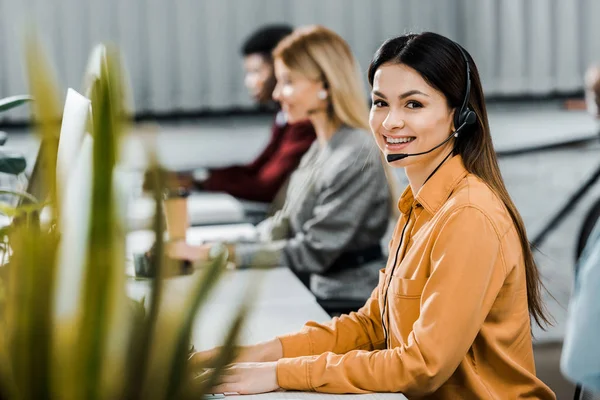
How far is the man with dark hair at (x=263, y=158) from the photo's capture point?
336 cm

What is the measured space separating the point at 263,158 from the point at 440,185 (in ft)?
8.32

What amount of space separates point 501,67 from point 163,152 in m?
6.21

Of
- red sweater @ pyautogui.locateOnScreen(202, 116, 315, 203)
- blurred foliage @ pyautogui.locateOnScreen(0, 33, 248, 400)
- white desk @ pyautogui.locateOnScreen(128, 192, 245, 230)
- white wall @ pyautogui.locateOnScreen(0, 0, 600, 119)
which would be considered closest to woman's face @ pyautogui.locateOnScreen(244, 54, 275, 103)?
red sweater @ pyautogui.locateOnScreen(202, 116, 315, 203)

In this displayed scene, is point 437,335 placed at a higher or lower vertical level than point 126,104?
lower

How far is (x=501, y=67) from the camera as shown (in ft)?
20.9

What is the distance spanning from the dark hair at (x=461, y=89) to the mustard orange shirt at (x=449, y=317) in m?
0.04

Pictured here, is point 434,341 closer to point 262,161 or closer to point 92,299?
point 92,299

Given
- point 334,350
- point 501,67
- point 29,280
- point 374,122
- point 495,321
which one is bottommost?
point 501,67

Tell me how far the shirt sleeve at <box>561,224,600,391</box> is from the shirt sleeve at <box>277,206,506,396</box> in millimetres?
333

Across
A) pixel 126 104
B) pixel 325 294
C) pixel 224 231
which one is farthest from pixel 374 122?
pixel 224 231

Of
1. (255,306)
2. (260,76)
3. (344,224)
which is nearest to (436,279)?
→ (255,306)

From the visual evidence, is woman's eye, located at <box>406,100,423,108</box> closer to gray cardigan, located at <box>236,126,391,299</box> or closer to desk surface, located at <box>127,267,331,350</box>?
→ desk surface, located at <box>127,267,331,350</box>

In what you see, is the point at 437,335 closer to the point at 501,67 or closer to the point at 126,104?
the point at 126,104

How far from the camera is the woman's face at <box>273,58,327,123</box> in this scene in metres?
2.50
